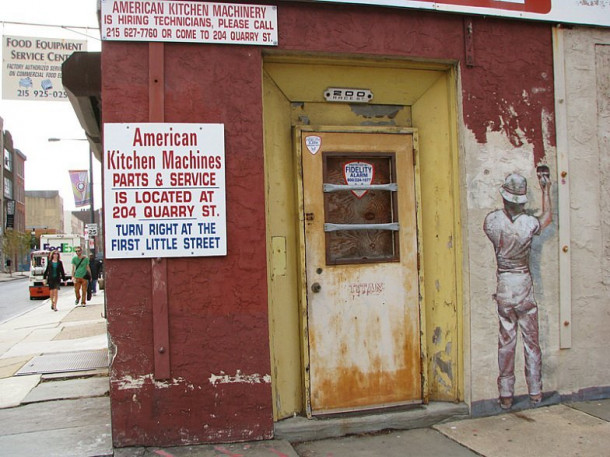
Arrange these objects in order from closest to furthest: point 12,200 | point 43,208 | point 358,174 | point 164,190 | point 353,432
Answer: point 164,190 < point 353,432 < point 358,174 < point 12,200 < point 43,208

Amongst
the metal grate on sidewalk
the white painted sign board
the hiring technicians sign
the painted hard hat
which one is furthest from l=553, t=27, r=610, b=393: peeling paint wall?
the metal grate on sidewalk

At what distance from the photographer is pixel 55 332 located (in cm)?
990

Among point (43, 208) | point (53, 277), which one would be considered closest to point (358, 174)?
point (53, 277)

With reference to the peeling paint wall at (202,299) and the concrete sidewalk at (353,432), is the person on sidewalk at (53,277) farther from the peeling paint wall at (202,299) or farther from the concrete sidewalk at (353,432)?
the peeling paint wall at (202,299)

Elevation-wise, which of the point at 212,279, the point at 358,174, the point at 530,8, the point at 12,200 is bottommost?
the point at 212,279

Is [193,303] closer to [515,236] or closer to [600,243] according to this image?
[515,236]

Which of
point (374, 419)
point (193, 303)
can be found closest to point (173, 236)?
point (193, 303)

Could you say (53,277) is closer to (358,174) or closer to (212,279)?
(212,279)

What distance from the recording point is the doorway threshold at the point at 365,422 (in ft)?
13.3

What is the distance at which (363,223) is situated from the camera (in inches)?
→ 178

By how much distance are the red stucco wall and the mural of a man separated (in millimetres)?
1719

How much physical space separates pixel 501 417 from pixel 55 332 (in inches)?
334

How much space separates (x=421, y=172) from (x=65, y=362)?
5254mm

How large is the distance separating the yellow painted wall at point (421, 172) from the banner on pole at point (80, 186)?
21.3 metres
